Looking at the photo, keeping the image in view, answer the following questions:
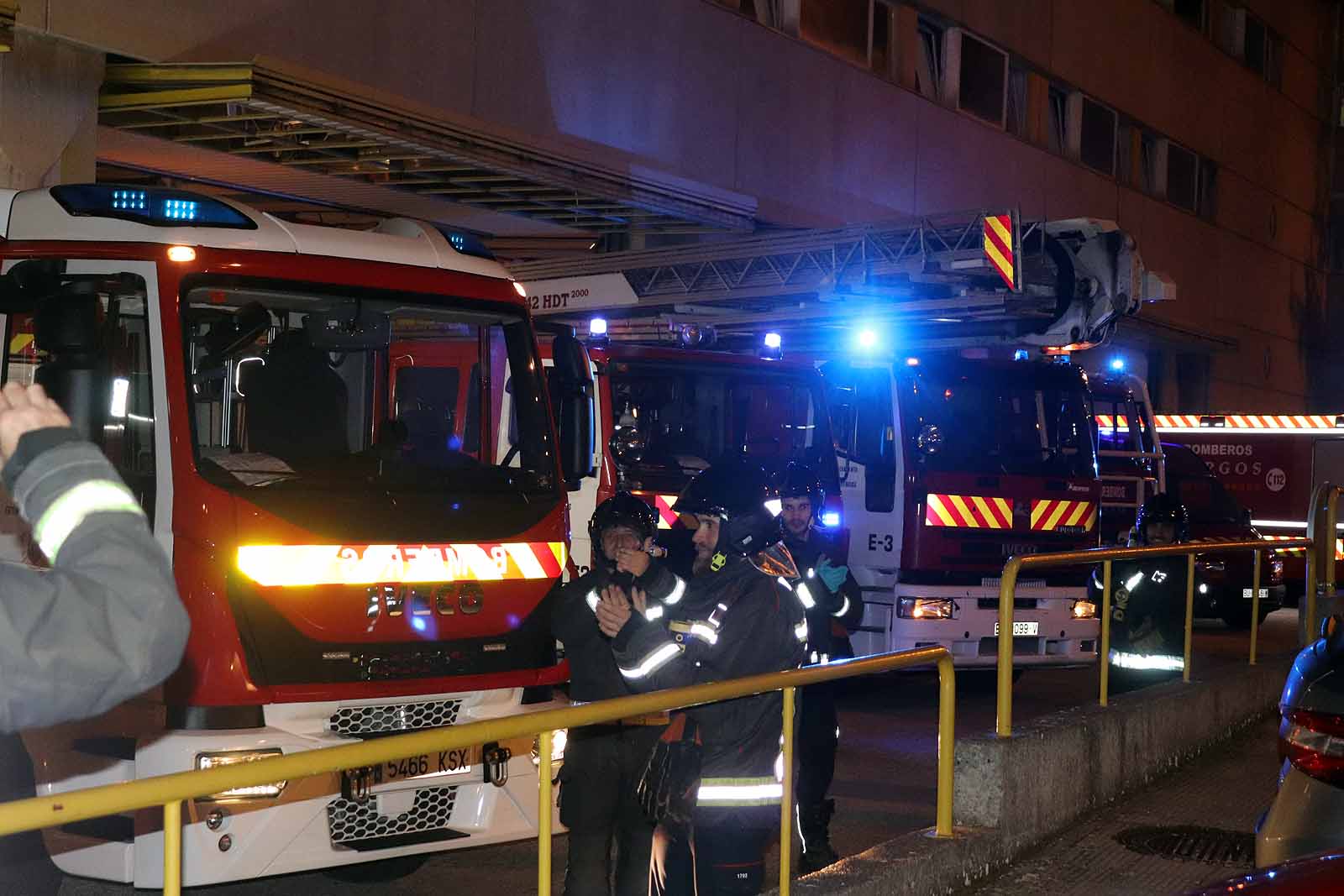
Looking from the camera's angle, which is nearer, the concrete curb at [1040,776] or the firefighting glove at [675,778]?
the firefighting glove at [675,778]

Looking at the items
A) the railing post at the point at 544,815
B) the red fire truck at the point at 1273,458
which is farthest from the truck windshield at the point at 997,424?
the red fire truck at the point at 1273,458

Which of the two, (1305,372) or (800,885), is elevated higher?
(1305,372)

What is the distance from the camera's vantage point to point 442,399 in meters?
6.44

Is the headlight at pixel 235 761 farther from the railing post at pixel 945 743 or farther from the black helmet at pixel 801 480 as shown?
the black helmet at pixel 801 480

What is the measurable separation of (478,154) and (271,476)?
7.02 meters

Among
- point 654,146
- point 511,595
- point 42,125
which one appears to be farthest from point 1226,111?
point 511,595

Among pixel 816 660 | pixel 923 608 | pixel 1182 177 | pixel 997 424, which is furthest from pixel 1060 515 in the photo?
pixel 1182 177

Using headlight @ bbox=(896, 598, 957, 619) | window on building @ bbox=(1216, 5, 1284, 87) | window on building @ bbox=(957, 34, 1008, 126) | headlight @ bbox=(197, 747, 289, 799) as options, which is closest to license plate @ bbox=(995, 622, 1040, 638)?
headlight @ bbox=(896, 598, 957, 619)

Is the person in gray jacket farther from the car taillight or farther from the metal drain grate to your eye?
the metal drain grate

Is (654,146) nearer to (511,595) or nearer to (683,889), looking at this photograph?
(511,595)

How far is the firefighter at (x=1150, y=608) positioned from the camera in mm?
8531

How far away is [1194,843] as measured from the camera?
6.80m

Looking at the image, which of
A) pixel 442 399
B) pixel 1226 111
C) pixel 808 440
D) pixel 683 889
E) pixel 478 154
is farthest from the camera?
pixel 1226 111

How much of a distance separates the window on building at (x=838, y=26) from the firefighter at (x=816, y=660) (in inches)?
493
